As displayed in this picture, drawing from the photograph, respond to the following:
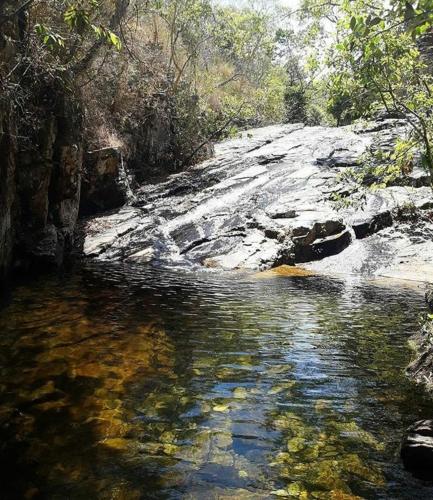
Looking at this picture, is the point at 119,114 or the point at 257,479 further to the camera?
the point at 119,114

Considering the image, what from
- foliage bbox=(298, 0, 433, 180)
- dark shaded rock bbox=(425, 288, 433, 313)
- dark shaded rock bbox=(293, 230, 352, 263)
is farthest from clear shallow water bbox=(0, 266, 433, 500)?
dark shaded rock bbox=(293, 230, 352, 263)

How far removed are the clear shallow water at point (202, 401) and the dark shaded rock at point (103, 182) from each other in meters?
10.6

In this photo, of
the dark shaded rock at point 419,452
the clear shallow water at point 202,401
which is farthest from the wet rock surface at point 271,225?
the dark shaded rock at point 419,452

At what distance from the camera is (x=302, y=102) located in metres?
40.2

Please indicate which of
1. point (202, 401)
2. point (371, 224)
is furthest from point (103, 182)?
point (202, 401)

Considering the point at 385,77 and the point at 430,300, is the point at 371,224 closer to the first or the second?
the point at 430,300

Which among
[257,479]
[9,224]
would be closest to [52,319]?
[9,224]

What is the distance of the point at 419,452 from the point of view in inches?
170

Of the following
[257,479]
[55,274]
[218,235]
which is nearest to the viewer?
[257,479]

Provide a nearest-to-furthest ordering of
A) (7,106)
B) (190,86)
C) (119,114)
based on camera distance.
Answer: (7,106)
(119,114)
(190,86)

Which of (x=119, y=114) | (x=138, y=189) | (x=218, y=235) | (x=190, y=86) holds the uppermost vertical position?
(x=190, y=86)

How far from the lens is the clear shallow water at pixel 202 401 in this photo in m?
4.19

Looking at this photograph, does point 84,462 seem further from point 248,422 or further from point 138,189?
point 138,189

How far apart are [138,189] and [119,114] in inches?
145
